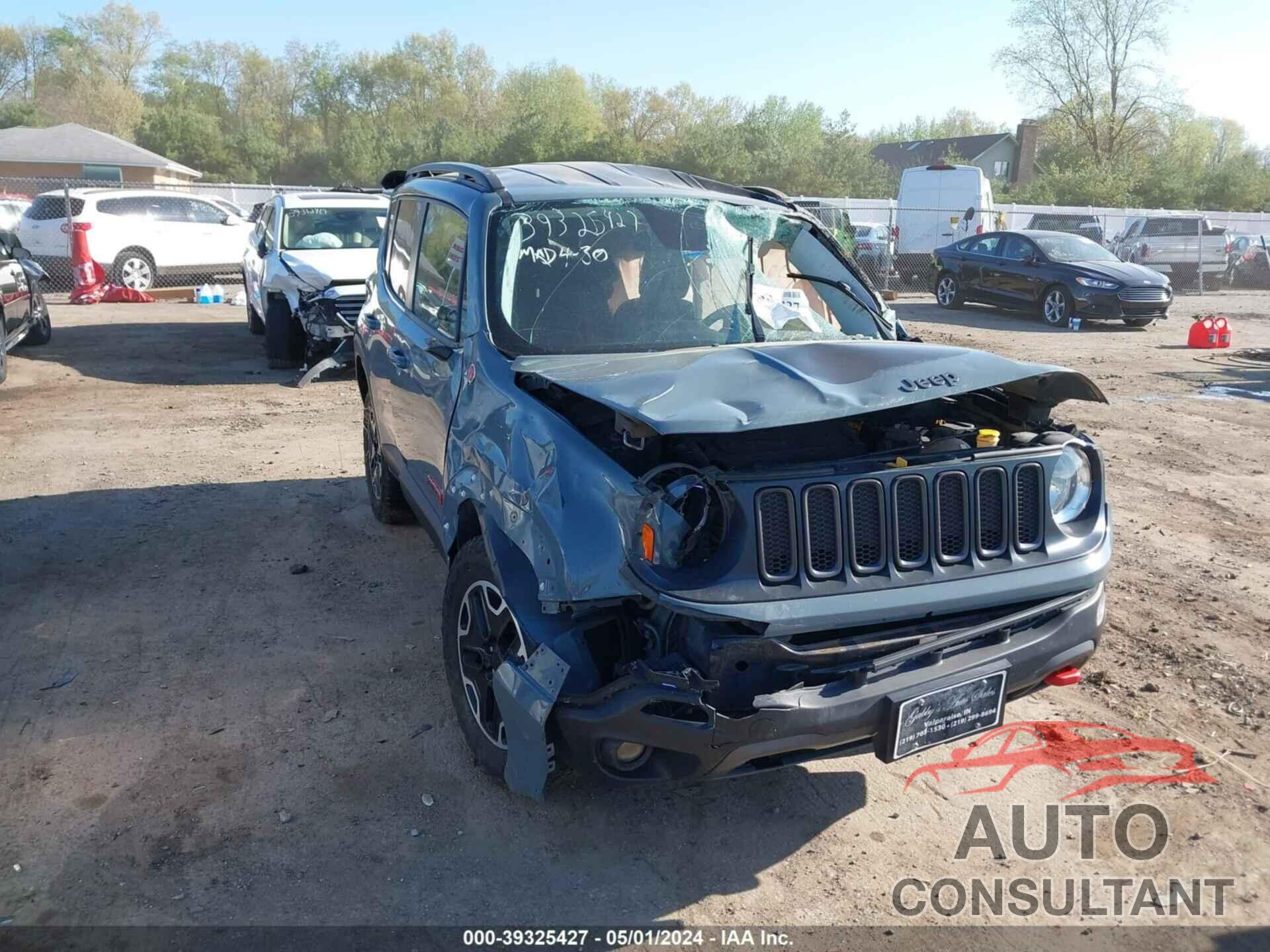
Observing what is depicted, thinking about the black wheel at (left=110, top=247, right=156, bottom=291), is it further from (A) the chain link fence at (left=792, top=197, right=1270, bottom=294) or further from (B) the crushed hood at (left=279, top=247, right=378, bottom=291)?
(A) the chain link fence at (left=792, top=197, right=1270, bottom=294)

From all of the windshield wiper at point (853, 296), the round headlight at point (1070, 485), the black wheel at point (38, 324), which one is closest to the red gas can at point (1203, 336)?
the windshield wiper at point (853, 296)

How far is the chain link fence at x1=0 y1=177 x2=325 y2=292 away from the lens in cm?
1808

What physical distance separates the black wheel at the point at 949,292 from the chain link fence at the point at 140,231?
1224cm

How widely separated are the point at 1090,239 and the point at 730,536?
73.8 ft

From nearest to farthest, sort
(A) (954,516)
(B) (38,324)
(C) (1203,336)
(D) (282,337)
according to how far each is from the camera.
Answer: (A) (954,516) → (D) (282,337) → (B) (38,324) → (C) (1203,336)

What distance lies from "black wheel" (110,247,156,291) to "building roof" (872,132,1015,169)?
4769cm

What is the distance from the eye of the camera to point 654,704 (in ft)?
8.87

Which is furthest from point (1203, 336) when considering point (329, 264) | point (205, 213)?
point (205, 213)

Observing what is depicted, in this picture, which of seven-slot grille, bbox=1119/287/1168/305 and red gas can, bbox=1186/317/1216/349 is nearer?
red gas can, bbox=1186/317/1216/349

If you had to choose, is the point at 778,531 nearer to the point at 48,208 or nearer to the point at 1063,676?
the point at 1063,676

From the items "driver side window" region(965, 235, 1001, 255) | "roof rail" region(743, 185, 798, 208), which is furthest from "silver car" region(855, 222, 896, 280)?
"roof rail" region(743, 185, 798, 208)

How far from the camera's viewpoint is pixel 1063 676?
3.24 metres

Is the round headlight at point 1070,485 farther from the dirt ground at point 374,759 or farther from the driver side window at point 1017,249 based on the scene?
the driver side window at point 1017,249

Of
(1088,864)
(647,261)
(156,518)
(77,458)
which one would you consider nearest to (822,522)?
(1088,864)
